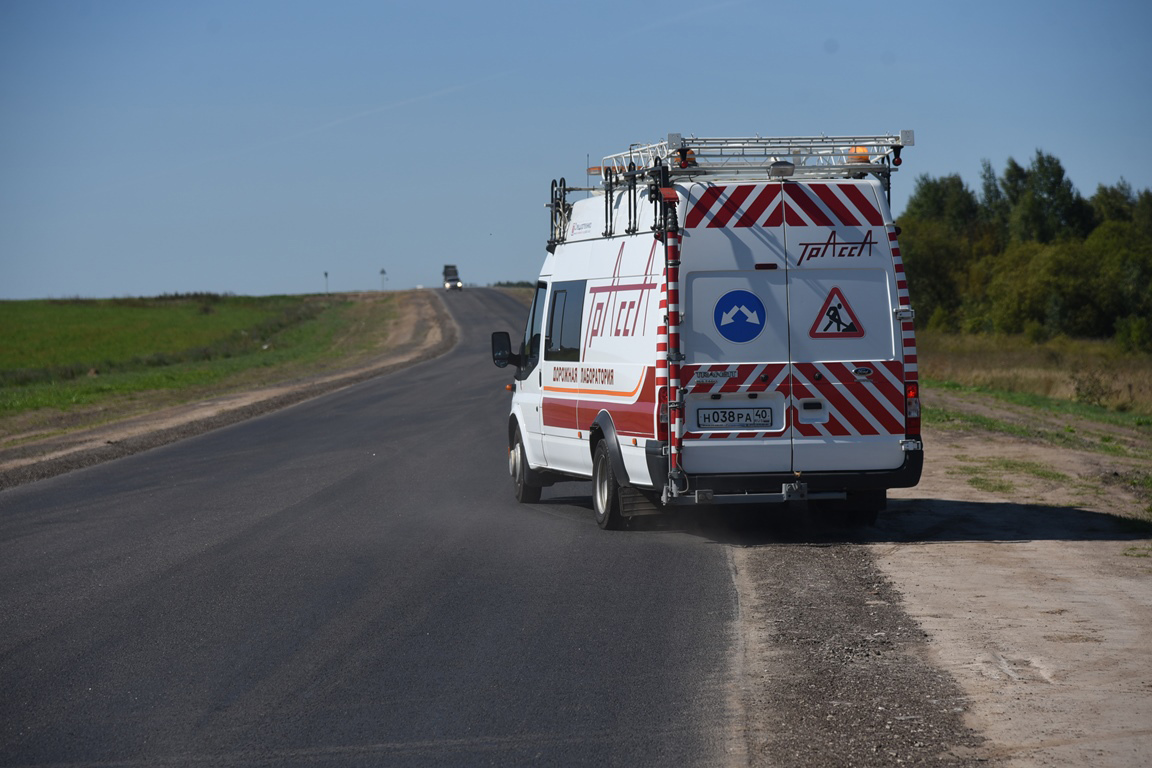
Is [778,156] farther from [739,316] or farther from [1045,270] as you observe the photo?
[1045,270]

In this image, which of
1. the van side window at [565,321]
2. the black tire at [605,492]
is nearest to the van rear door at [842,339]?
the black tire at [605,492]

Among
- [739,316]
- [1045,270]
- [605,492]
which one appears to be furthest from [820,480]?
[1045,270]

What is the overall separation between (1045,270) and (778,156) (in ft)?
180

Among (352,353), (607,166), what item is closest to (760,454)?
(607,166)

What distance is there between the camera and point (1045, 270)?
61.9 m

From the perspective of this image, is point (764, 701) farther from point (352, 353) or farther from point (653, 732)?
point (352, 353)

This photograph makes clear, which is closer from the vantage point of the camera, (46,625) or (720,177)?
(46,625)

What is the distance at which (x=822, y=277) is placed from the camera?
1062cm

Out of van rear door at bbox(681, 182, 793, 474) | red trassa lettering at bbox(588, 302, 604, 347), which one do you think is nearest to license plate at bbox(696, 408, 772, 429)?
van rear door at bbox(681, 182, 793, 474)

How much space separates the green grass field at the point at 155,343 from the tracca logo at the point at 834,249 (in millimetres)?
24481

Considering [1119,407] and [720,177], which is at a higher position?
[720,177]

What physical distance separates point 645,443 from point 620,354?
1.04 metres

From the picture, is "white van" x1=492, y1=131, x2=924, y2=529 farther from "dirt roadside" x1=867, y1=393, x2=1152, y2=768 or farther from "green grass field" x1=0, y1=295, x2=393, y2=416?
"green grass field" x1=0, y1=295, x2=393, y2=416

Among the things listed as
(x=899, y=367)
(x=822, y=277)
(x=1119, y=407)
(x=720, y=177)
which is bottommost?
(x=1119, y=407)
